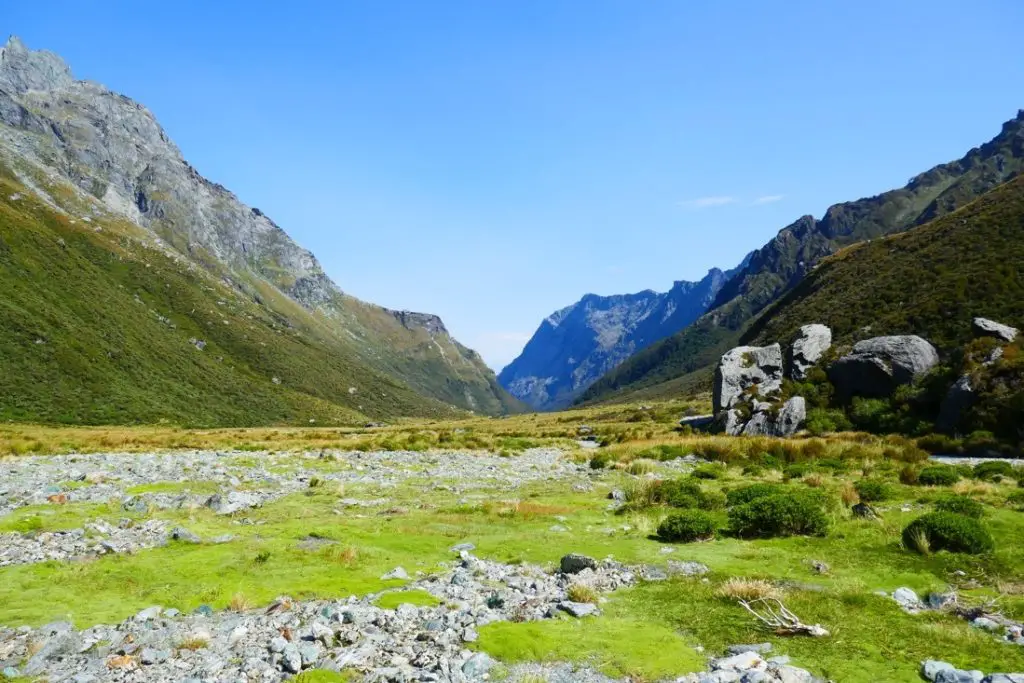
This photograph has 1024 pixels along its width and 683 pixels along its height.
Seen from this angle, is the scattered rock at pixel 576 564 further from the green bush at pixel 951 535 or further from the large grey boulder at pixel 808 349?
the large grey boulder at pixel 808 349

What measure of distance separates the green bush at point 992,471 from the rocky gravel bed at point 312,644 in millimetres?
23550

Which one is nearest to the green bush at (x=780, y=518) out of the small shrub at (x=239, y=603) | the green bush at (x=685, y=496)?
the green bush at (x=685, y=496)

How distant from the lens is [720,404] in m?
63.5

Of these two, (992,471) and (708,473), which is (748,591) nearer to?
(708,473)

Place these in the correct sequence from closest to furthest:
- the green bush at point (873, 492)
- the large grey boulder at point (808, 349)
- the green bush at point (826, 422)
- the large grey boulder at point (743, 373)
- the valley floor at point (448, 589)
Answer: the valley floor at point (448, 589)
the green bush at point (873, 492)
the green bush at point (826, 422)
the large grey boulder at point (808, 349)
the large grey boulder at point (743, 373)

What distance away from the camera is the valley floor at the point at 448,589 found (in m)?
9.02

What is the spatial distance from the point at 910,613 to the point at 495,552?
9.20 meters

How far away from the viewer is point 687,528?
1731cm

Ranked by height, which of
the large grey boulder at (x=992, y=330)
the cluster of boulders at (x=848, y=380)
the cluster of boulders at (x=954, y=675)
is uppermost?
the large grey boulder at (x=992, y=330)

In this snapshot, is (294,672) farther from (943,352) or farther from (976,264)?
(976,264)

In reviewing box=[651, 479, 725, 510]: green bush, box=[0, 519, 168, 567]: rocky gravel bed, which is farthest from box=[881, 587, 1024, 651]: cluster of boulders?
box=[0, 519, 168, 567]: rocky gravel bed

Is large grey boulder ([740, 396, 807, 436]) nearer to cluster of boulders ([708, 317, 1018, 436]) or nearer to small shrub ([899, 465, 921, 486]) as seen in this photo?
cluster of boulders ([708, 317, 1018, 436])

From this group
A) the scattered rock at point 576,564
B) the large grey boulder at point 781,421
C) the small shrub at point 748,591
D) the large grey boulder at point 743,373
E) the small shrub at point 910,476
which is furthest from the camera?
the large grey boulder at point 743,373

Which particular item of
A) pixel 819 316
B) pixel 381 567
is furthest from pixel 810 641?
pixel 819 316
